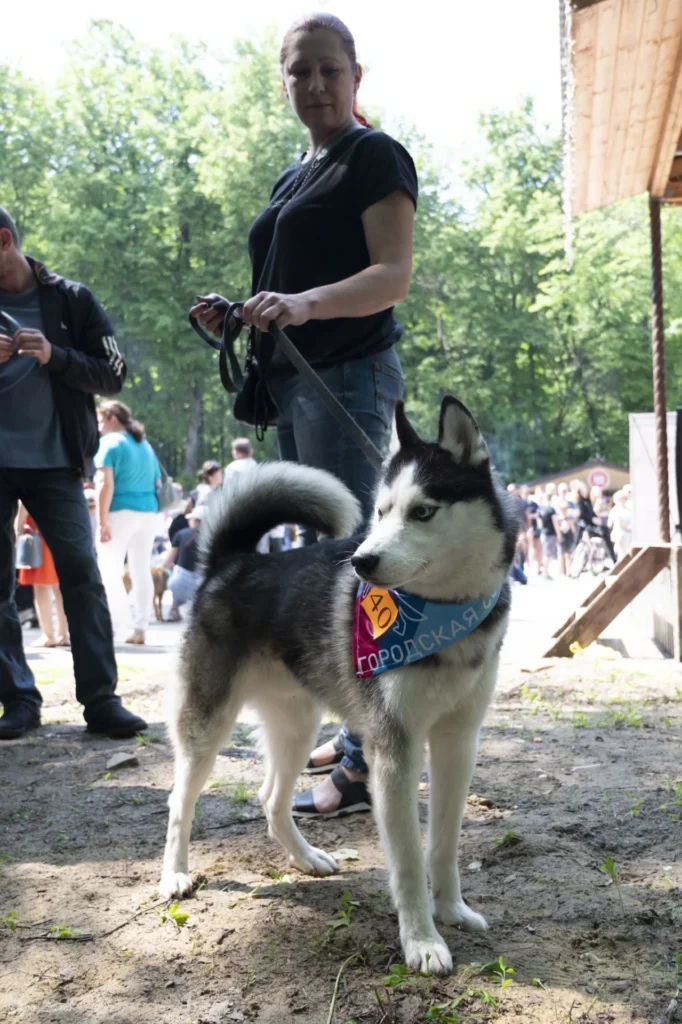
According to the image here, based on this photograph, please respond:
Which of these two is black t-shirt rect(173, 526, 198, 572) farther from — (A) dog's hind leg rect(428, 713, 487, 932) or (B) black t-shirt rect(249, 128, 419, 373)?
(A) dog's hind leg rect(428, 713, 487, 932)

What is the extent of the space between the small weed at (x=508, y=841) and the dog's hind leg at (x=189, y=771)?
101 cm

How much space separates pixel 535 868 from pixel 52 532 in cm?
315

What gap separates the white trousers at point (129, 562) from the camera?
9.26 m

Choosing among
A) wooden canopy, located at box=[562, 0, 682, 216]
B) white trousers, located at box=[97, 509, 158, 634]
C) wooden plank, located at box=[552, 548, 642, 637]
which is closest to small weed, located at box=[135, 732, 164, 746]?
wooden plank, located at box=[552, 548, 642, 637]

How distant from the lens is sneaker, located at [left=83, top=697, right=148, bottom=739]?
203 inches

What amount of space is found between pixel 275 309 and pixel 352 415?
547mm

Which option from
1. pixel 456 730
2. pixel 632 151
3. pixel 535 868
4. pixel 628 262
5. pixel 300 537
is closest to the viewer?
pixel 456 730

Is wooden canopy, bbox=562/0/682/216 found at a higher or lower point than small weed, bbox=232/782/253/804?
higher

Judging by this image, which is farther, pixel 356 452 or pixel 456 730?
pixel 356 452

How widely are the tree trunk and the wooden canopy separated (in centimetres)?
2848

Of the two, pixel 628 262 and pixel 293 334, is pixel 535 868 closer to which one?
pixel 293 334

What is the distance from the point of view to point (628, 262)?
33.3 metres

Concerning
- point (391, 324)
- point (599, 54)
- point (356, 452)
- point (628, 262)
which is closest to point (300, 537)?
point (356, 452)

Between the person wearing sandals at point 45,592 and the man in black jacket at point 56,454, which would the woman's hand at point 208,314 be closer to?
the man in black jacket at point 56,454
